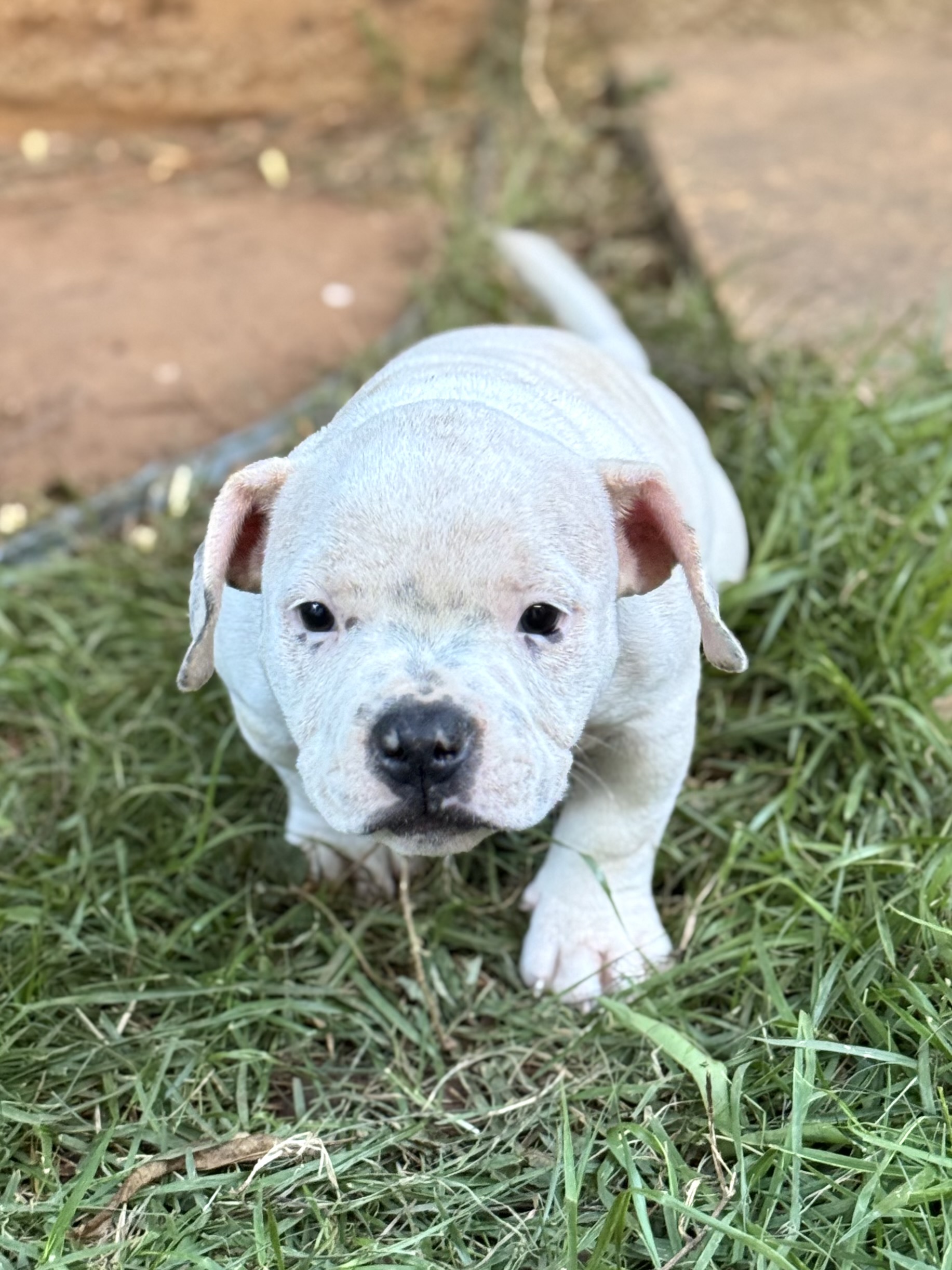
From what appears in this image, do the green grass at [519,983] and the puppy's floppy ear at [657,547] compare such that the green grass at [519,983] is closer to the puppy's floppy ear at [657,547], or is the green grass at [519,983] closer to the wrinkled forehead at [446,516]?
the puppy's floppy ear at [657,547]

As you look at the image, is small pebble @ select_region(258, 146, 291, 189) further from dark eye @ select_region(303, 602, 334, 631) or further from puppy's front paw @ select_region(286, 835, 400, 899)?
dark eye @ select_region(303, 602, 334, 631)

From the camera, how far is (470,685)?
2621 mm

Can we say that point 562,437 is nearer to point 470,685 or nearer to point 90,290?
point 470,685

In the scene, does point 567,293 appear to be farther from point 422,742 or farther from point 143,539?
point 422,742

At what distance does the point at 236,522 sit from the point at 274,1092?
1387 millimetres

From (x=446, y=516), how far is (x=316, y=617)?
0.35 m

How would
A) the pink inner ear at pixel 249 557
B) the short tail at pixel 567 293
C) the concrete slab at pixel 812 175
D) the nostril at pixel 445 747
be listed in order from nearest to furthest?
1. the nostril at pixel 445 747
2. the pink inner ear at pixel 249 557
3. the short tail at pixel 567 293
4. the concrete slab at pixel 812 175

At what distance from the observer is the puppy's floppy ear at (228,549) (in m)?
2.90

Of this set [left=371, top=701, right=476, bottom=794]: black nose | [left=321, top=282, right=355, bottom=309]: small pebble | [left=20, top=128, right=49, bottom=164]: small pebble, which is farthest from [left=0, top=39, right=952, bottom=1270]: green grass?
[left=20, top=128, right=49, bottom=164]: small pebble

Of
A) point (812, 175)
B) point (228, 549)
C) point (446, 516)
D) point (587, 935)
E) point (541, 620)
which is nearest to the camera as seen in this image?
point (446, 516)

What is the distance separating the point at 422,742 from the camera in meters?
2.54

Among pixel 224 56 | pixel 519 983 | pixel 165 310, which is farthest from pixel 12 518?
pixel 224 56

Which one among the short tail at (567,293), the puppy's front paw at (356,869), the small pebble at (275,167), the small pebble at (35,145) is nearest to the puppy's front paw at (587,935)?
the puppy's front paw at (356,869)

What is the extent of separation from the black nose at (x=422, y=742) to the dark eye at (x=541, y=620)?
299mm
